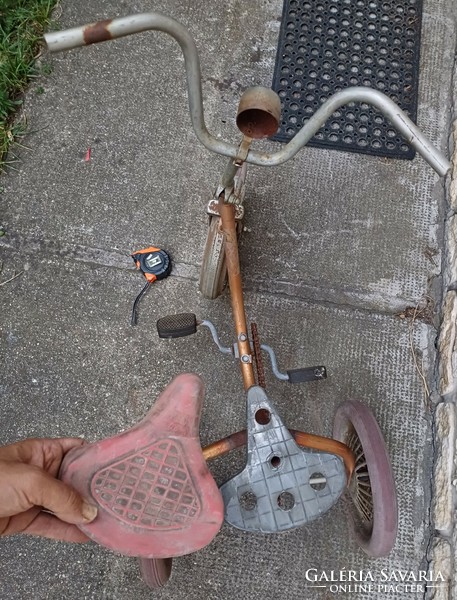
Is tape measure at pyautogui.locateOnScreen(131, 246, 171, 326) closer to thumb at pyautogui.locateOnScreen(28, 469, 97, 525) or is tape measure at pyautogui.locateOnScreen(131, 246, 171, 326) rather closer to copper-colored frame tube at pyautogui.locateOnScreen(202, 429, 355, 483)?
copper-colored frame tube at pyautogui.locateOnScreen(202, 429, 355, 483)

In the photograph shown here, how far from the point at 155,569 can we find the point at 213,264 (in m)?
0.94

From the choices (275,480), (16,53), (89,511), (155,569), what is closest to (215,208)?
(275,480)

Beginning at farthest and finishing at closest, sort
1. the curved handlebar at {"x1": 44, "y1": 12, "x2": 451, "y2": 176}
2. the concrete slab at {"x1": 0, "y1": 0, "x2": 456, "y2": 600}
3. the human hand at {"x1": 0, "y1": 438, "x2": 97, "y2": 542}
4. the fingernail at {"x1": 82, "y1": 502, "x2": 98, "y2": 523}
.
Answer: the concrete slab at {"x1": 0, "y1": 0, "x2": 456, "y2": 600}, the fingernail at {"x1": 82, "y1": 502, "x2": 98, "y2": 523}, the human hand at {"x1": 0, "y1": 438, "x2": 97, "y2": 542}, the curved handlebar at {"x1": 44, "y1": 12, "x2": 451, "y2": 176}

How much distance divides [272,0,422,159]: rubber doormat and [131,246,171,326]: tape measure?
0.66m

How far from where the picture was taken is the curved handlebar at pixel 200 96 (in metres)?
1.09

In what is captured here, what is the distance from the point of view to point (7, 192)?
2.19 m

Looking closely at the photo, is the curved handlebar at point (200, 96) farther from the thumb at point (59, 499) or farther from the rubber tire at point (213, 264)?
the thumb at point (59, 499)

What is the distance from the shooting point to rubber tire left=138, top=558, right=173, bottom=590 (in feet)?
5.23

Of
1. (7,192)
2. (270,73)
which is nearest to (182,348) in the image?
(7,192)

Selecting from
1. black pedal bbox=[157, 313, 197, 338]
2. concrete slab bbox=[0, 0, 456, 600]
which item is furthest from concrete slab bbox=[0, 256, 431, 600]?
black pedal bbox=[157, 313, 197, 338]

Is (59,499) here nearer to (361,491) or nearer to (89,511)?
(89,511)

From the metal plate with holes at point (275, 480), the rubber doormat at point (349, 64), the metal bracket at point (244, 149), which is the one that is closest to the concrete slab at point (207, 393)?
the metal plate with holes at point (275, 480)

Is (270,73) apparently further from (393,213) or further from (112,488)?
(112,488)

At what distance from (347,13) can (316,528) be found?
2.06m
